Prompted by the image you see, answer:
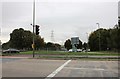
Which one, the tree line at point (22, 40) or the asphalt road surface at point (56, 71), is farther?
the tree line at point (22, 40)

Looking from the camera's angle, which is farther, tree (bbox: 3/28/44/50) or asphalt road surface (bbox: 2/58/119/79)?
tree (bbox: 3/28/44/50)

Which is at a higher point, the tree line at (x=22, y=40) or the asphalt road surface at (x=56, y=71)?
the tree line at (x=22, y=40)

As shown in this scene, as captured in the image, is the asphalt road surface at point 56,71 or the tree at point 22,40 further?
the tree at point 22,40

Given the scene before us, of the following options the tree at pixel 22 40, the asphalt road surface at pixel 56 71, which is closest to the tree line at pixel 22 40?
the tree at pixel 22 40

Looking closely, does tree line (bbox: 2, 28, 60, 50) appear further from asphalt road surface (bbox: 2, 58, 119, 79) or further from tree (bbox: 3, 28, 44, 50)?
asphalt road surface (bbox: 2, 58, 119, 79)

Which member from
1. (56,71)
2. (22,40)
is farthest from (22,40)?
(56,71)

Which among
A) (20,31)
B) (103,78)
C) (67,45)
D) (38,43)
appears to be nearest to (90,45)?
(38,43)

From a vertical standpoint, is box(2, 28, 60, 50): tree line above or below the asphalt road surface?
above

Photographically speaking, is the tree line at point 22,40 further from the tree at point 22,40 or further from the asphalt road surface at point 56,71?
the asphalt road surface at point 56,71

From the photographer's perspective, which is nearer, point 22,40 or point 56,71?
point 56,71

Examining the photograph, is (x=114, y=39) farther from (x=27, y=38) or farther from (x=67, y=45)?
(x=67, y=45)

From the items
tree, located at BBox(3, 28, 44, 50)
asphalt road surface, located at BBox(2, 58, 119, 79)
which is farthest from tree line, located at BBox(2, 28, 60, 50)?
asphalt road surface, located at BBox(2, 58, 119, 79)

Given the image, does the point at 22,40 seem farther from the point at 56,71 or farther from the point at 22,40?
the point at 56,71

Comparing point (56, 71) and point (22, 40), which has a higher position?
point (22, 40)
